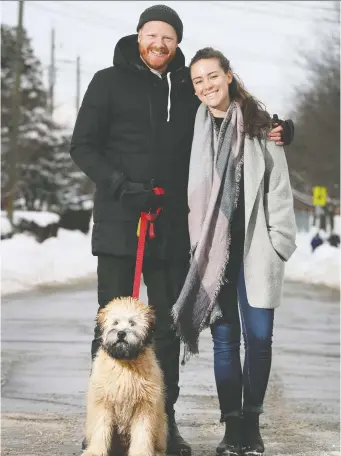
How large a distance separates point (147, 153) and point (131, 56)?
1.87 ft

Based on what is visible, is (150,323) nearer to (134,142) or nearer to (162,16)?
(134,142)

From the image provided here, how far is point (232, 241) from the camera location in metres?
6.08

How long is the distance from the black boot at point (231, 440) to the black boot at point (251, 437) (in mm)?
50

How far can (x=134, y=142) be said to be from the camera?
19.7 feet

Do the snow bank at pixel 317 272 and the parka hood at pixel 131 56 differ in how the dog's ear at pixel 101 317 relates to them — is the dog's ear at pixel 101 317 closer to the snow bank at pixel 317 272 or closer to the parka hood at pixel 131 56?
the parka hood at pixel 131 56

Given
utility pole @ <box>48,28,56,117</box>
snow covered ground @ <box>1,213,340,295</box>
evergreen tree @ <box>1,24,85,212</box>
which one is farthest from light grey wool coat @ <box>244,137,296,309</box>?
utility pole @ <box>48,28,56,117</box>

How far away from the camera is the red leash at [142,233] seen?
5746 mm

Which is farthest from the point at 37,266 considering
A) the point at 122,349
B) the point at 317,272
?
the point at 122,349

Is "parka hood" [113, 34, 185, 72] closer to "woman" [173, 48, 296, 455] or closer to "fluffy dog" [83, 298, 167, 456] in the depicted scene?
"woman" [173, 48, 296, 455]

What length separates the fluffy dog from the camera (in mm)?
5289

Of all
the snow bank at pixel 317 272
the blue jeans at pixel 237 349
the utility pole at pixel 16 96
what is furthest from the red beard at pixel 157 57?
the utility pole at pixel 16 96

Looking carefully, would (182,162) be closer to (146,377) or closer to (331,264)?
(146,377)

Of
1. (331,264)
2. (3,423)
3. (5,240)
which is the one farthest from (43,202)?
(3,423)

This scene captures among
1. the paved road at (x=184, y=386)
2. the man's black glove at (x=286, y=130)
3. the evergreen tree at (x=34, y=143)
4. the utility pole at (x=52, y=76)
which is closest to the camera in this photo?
the man's black glove at (x=286, y=130)
